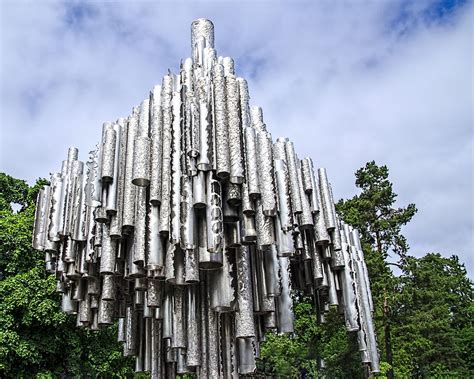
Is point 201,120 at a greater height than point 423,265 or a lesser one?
lesser

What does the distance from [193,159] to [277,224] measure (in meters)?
1.32

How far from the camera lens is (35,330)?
1886 cm

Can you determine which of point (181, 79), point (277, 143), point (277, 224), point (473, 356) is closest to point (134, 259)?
point (277, 224)

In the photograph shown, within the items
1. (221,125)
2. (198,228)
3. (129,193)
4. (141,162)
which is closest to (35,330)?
(129,193)

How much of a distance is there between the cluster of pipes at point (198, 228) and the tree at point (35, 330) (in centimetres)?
1107

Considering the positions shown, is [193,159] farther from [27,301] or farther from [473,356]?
[473,356]

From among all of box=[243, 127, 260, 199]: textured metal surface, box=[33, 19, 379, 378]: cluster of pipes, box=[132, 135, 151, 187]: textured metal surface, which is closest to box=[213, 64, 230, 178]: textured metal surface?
box=[33, 19, 379, 378]: cluster of pipes

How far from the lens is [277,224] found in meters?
6.19

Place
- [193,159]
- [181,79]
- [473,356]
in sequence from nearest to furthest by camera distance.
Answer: [193,159]
[181,79]
[473,356]

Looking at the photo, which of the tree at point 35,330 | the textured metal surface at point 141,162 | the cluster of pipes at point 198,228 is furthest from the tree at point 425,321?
the textured metal surface at point 141,162

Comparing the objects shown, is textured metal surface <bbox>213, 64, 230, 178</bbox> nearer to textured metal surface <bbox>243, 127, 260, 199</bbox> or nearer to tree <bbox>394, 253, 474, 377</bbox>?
textured metal surface <bbox>243, 127, 260, 199</bbox>

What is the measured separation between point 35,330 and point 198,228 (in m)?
15.6

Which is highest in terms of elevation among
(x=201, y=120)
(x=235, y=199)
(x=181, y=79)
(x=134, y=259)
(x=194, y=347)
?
(x=181, y=79)

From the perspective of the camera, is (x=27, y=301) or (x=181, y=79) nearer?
(x=181, y=79)
